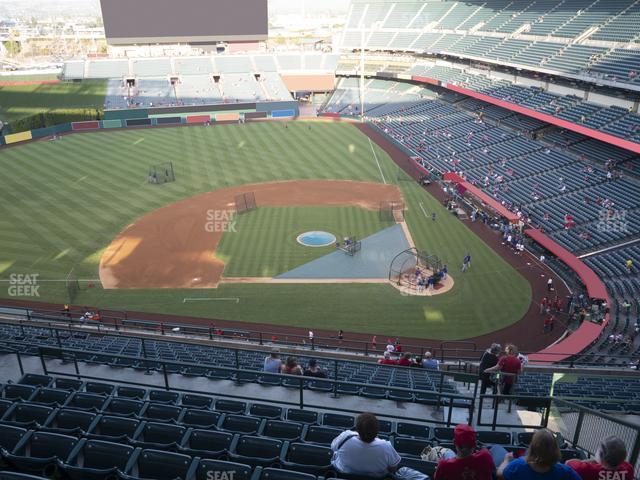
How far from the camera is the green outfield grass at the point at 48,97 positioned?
6141 centimetres

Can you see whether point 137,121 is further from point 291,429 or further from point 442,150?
point 291,429

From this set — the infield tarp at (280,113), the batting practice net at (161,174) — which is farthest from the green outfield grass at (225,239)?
the infield tarp at (280,113)

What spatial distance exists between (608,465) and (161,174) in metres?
43.6

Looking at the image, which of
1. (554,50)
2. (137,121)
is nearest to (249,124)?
(137,121)

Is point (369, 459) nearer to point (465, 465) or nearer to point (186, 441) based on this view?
point (465, 465)

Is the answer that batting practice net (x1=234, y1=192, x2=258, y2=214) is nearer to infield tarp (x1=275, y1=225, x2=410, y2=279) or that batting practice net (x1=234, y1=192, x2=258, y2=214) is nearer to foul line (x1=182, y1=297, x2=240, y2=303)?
infield tarp (x1=275, y1=225, x2=410, y2=279)

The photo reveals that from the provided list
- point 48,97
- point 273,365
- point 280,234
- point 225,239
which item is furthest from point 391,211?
point 48,97

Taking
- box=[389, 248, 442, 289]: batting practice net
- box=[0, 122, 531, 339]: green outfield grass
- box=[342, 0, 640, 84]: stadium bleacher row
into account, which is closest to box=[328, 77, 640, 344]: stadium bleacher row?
box=[342, 0, 640, 84]: stadium bleacher row

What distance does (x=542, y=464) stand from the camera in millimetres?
4586

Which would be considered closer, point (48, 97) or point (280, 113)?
point (48, 97)

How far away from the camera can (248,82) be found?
75.0m

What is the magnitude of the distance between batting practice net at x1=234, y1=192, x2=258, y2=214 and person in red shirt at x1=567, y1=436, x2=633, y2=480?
33.5m

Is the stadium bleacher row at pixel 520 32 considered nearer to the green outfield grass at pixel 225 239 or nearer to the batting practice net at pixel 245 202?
the green outfield grass at pixel 225 239

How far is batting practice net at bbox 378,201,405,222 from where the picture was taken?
36.0 meters
